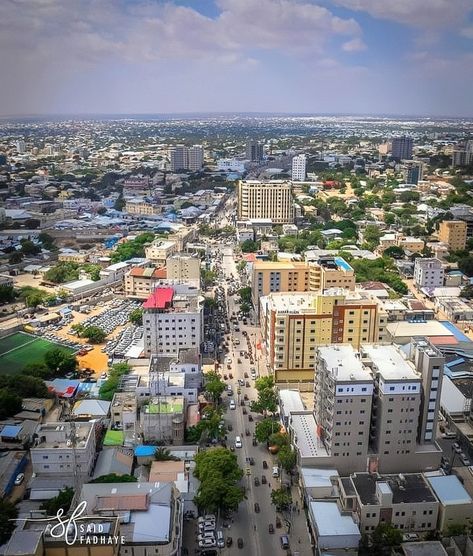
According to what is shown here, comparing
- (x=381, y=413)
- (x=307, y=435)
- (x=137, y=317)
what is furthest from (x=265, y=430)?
(x=137, y=317)

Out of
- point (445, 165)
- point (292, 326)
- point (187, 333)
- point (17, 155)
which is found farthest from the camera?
point (445, 165)

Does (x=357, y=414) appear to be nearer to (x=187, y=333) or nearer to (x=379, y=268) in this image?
(x=187, y=333)

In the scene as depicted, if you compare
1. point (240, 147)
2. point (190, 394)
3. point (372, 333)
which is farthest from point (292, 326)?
point (240, 147)

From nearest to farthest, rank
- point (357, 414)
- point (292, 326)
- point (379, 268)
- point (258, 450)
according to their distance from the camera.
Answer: point (357, 414), point (258, 450), point (292, 326), point (379, 268)

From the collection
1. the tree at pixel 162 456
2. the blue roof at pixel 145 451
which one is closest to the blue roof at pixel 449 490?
the tree at pixel 162 456

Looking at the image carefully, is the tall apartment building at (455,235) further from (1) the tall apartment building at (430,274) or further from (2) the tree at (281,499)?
(2) the tree at (281,499)

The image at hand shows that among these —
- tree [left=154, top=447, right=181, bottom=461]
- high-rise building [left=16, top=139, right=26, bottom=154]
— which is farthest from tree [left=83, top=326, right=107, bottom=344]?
high-rise building [left=16, top=139, right=26, bottom=154]

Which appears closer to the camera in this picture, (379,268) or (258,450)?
(258,450)
